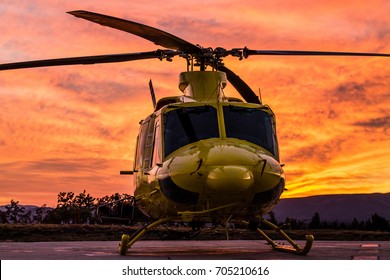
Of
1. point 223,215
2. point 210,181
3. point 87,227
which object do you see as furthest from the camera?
point 87,227

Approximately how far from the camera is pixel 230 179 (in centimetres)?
1126

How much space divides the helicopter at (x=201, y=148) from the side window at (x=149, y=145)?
23 millimetres

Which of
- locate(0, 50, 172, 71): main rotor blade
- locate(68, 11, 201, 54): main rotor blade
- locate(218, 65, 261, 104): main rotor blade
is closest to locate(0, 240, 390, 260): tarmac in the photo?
locate(218, 65, 261, 104): main rotor blade

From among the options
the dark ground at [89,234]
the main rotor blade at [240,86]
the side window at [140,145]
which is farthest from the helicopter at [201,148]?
the dark ground at [89,234]

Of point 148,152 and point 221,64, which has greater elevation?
point 221,64

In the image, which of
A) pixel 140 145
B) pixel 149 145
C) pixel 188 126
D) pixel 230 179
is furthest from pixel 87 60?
pixel 230 179

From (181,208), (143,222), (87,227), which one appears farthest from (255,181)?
(87,227)

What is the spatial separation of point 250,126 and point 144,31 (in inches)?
114

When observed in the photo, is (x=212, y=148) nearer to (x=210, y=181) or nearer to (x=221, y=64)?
(x=210, y=181)

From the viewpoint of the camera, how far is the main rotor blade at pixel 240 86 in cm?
1625

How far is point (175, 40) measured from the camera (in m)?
14.1

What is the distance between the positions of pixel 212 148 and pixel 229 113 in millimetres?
1649

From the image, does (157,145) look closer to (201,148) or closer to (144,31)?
(201,148)
